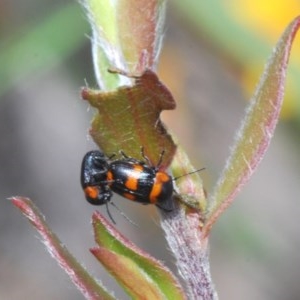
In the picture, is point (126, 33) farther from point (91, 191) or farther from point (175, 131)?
point (175, 131)

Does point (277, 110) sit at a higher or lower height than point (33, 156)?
lower

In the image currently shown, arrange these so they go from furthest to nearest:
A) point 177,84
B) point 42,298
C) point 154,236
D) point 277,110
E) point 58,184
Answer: point 58,184, point 42,298, point 154,236, point 177,84, point 277,110

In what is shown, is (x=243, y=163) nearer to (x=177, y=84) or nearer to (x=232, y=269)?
(x=177, y=84)

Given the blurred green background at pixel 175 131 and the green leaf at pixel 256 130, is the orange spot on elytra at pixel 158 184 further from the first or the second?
the blurred green background at pixel 175 131

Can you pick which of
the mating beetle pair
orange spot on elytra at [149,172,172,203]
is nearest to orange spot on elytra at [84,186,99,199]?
the mating beetle pair

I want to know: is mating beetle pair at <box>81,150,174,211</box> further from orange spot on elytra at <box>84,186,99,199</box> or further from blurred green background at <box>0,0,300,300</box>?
blurred green background at <box>0,0,300,300</box>

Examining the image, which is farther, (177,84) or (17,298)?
(17,298)

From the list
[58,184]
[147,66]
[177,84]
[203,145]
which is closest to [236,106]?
[203,145]

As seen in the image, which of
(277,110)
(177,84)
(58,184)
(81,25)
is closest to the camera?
(277,110)
